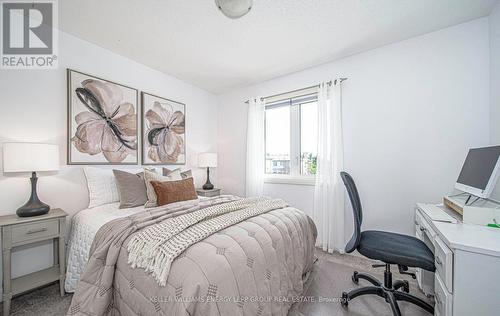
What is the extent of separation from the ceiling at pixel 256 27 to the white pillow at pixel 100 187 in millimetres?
1525

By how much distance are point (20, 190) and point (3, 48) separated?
1.32m

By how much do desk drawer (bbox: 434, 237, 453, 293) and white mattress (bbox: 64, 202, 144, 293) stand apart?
2304 millimetres

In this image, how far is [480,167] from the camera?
1.53 m

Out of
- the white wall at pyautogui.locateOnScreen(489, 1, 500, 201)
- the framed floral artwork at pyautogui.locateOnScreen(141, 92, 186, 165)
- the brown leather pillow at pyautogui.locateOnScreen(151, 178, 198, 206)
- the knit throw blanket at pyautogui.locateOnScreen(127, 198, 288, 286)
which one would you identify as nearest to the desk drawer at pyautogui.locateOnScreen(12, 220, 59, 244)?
the brown leather pillow at pyautogui.locateOnScreen(151, 178, 198, 206)

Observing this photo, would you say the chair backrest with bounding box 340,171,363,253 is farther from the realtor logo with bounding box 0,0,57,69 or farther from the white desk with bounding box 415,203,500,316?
the realtor logo with bounding box 0,0,57,69

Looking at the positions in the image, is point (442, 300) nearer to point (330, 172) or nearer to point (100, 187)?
point (330, 172)

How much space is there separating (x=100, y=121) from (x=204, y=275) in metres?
2.32

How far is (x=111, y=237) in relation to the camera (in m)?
1.28

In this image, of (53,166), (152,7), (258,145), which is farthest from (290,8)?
(53,166)

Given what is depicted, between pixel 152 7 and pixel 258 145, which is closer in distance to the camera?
pixel 152 7

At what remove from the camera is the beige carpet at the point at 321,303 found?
1524 millimetres

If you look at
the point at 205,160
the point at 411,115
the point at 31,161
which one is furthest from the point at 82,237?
the point at 411,115

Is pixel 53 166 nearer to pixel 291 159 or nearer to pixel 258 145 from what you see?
pixel 258 145

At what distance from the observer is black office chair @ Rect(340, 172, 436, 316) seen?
1361 millimetres
